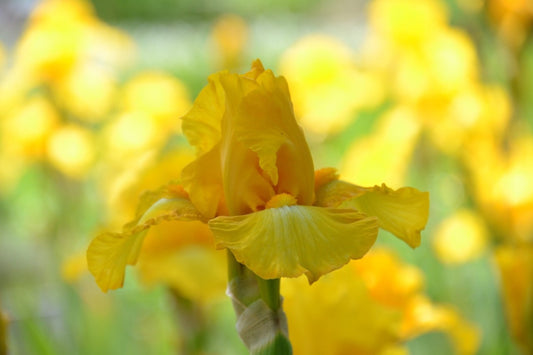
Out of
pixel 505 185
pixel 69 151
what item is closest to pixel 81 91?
pixel 69 151

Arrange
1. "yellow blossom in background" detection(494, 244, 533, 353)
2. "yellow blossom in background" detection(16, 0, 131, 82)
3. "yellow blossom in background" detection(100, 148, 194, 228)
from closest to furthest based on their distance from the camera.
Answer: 1. "yellow blossom in background" detection(494, 244, 533, 353)
2. "yellow blossom in background" detection(100, 148, 194, 228)
3. "yellow blossom in background" detection(16, 0, 131, 82)

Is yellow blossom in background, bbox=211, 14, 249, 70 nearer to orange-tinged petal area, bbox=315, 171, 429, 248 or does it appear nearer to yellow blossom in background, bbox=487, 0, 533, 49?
yellow blossom in background, bbox=487, 0, 533, 49

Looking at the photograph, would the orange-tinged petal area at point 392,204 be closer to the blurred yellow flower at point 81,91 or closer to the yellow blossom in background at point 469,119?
the yellow blossom in background at point 469,119

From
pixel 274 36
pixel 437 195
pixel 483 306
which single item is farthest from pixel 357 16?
pixel 483 306

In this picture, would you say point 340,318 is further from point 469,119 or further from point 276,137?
point 469,119

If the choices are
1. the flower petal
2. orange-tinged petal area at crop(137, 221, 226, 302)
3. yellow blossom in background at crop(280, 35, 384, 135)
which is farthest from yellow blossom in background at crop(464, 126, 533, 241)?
the flower petal
